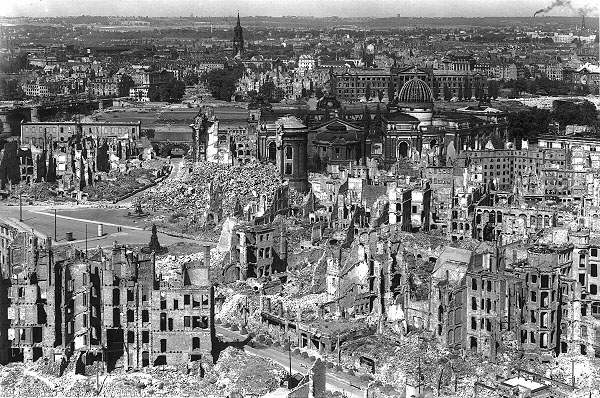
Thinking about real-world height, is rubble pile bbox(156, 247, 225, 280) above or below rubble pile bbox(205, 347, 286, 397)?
above

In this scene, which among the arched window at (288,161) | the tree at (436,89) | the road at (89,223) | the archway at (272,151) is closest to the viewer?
the road at (89,223)

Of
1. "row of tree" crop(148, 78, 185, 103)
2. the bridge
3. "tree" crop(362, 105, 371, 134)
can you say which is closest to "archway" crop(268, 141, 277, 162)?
"tree" crop(362, 105, 371, 134)

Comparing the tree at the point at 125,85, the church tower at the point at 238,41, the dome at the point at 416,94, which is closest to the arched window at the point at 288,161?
the dome at the point at 416,94

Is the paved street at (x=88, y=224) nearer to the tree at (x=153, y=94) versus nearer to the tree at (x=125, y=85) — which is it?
the tree at (x=153, y=94)

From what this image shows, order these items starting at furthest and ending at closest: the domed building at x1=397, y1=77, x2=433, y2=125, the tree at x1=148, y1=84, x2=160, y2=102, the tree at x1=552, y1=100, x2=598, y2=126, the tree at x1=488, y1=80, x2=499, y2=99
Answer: the tree at x1=148, y1=84, x2=160, y2=102 < the tree at x1=488, y1=80, x2=499, y2=99 < the tree at x1=552, y1=100, x2=598, y2=126 < the domed building at x1=397, y1=77, x2=433, y2=125

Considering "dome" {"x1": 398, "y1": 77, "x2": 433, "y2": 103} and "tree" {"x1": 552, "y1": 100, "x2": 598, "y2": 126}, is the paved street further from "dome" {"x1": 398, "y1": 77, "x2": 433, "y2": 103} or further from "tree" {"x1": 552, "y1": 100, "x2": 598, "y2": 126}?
"tree" {"x1": 552, "y1": 100, "x2": 598, "y2": 126}

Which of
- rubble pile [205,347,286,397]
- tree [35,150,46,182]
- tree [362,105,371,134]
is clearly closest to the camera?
rubble pile [205,347,286,397]

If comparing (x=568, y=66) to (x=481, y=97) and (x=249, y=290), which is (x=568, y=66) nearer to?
(x=481, y=97)
